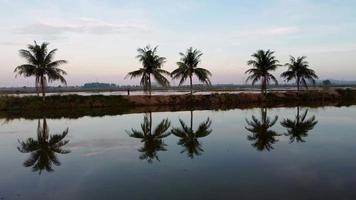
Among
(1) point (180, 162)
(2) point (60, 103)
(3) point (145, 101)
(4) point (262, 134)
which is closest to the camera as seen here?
(1) point (180, 162)

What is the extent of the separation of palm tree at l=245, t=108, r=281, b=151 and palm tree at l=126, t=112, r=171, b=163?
367 cm

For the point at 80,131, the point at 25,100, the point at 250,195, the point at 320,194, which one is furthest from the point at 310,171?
the point at 25,100

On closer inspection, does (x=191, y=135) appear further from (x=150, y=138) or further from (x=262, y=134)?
(x=262, y=134)

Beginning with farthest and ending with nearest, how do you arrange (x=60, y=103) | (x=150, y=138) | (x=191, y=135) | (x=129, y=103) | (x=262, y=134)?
(x=129, y=103), (x=60, y=103), (x=191, y=135), (x=262, y=134), (x=150, y=138)

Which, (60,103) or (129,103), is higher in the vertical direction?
(60,103)

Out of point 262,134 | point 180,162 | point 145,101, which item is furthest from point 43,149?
point 145,101

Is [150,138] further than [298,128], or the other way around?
[298,128]

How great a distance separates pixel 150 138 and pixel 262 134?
5.05 metres

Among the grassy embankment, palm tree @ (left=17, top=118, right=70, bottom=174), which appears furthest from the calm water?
the grassy embankment

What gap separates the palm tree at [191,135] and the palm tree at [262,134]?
2148 millimetres

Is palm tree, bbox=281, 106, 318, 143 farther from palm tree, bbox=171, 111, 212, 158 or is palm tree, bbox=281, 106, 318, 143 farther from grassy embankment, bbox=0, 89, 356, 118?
grassy embankment, bbox=0, 89, 356, 118

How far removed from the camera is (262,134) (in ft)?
58.5

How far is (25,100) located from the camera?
35.2 meters

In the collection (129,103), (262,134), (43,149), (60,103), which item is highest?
(60,103)
